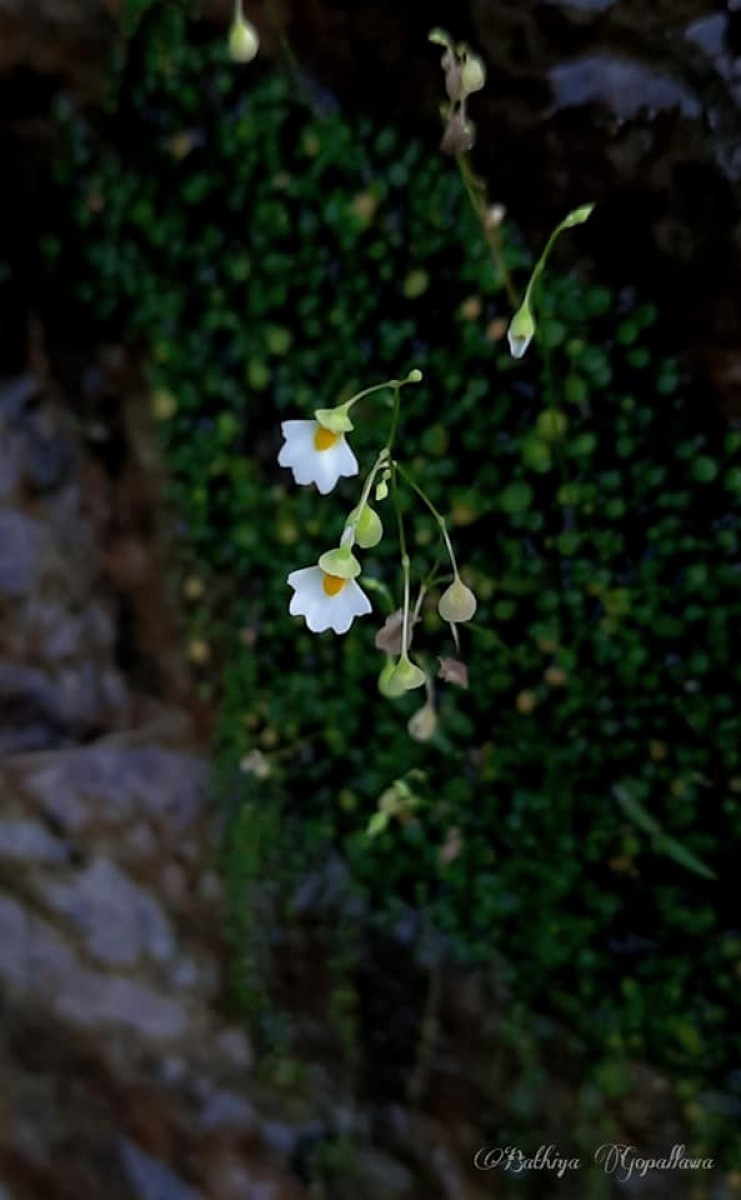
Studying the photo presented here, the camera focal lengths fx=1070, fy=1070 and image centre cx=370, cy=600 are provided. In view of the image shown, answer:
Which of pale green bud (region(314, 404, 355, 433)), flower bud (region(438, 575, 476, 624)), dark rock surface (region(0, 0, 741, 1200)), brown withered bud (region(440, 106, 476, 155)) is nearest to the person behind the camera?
pale green bud (region(314, 404, 355, 433))

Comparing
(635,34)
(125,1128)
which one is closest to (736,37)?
(635,34)

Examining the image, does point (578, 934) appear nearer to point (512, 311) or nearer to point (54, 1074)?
point (54, 1074)

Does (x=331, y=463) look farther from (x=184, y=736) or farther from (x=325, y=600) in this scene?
(x=184, y=736)

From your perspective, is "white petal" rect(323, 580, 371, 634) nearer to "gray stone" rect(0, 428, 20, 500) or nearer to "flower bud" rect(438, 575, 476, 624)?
"flower bud" rect(438, 575, 476, 624)

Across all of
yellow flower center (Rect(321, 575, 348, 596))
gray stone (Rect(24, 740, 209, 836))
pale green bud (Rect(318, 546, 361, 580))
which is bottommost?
gray stone (Rect(24, 740, 209, 836))

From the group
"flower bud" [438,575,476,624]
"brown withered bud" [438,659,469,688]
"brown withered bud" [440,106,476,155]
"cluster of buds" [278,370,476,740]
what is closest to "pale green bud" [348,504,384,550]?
"cluster of buds" [278,370,476,740]
